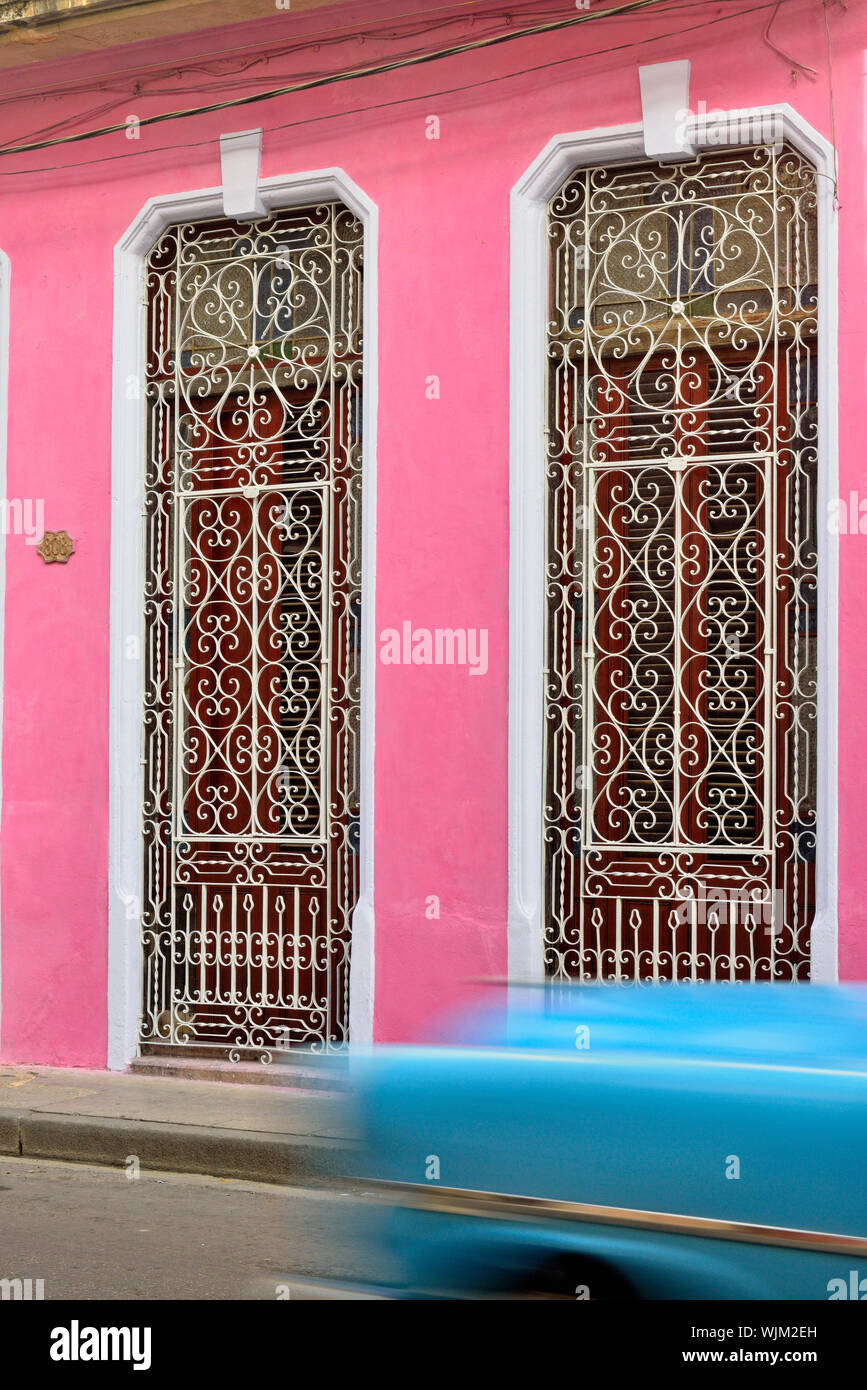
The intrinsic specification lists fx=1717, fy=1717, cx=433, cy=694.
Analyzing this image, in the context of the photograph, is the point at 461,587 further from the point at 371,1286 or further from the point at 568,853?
the point at 371,1286

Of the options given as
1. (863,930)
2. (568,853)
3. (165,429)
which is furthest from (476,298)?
(863,930)

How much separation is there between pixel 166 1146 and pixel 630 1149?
15.3 ft

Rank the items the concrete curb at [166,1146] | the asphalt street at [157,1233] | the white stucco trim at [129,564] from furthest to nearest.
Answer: the white stucco trim at [129,564]
the concrete curb at [166,1146]
the asphalt street at [157,1233]

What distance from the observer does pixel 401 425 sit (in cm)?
873

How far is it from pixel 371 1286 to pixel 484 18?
6755 mm

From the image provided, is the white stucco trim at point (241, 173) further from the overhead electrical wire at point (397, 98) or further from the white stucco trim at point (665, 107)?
the white stucco trim at point (665, 107)

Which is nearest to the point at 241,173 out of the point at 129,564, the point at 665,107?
the point at 129,564

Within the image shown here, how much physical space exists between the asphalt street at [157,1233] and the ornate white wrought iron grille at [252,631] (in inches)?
66.6

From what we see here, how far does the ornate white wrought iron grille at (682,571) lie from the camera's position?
798cm

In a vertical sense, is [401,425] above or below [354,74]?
below

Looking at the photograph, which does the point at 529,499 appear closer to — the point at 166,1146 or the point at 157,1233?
the point at 166,1146

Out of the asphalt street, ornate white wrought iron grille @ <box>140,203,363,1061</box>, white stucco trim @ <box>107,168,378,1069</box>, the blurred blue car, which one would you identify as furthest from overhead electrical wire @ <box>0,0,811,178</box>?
the blurred blue car

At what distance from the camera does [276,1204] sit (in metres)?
6.87

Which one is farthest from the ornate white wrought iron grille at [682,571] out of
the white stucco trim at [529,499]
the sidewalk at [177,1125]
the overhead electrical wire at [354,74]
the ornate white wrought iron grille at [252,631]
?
the sidewalk at [177,1125]
